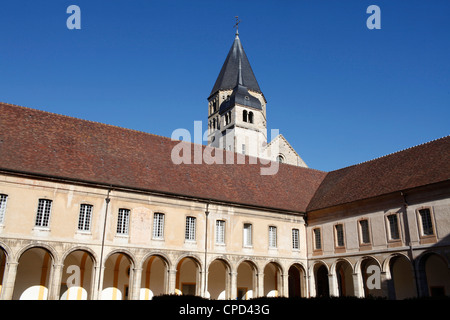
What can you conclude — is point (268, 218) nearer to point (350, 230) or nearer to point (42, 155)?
point (350, 230)

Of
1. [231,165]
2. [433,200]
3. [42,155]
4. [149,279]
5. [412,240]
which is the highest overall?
[231,165]

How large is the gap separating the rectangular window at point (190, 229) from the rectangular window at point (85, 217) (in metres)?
5.55

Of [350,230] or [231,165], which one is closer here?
[350,230]

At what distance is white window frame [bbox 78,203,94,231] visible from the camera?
21594 millimetres

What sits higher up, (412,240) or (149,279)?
(412,240)

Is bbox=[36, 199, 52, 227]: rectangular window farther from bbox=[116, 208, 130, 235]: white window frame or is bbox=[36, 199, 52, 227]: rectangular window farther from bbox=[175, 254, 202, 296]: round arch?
bbox=[175, 254, 202, 296]: round arch

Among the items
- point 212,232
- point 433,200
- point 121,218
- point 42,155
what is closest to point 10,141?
point 42,155

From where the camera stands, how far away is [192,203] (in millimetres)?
24891

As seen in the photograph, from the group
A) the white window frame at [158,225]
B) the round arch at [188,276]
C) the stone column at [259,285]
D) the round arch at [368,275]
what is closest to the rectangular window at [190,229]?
the round arch at [188,276]

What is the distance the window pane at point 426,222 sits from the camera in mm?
22006

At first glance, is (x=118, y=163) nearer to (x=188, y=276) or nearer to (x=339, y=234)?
(x=188, y=276)

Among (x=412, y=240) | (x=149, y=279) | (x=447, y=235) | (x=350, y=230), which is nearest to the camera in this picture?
(x=447, y=235)

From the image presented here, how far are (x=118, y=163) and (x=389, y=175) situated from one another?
15894mm

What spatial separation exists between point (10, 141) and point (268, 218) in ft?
50.8
